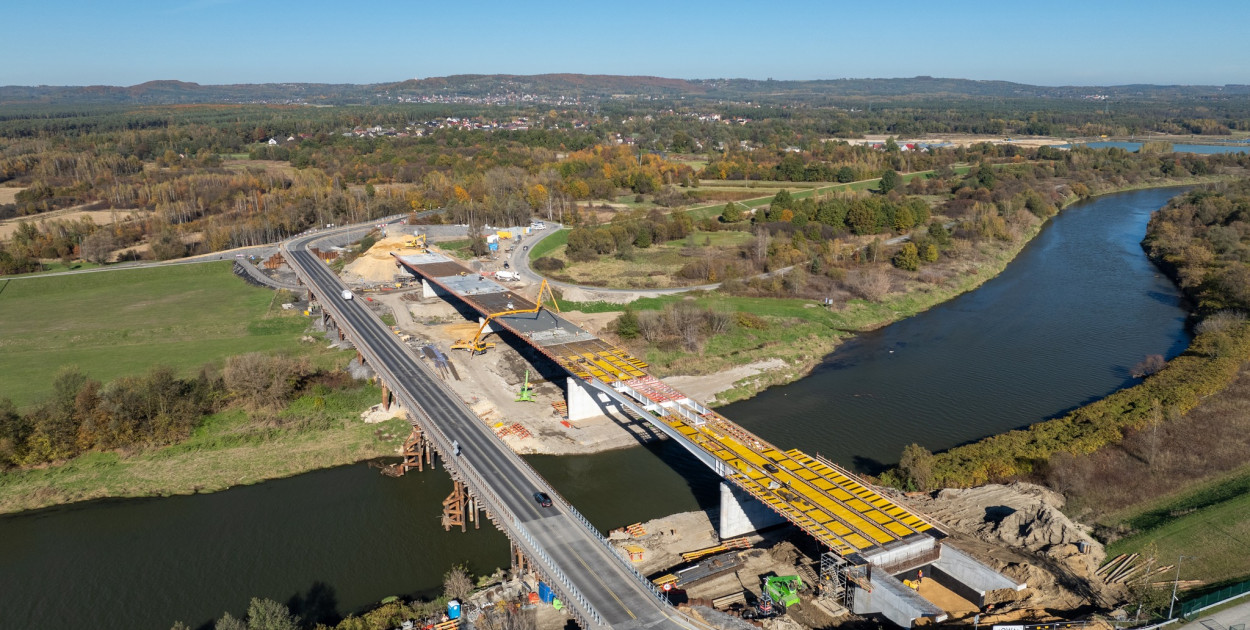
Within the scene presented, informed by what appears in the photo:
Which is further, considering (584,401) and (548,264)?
(548,264)

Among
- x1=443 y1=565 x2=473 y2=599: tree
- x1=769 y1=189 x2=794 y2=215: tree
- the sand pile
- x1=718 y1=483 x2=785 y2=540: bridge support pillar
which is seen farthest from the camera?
x1=769 y1=189 x2=794 y2=215: tree

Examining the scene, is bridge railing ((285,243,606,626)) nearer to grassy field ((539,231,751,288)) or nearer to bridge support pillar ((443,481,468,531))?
bridge support pillar ((443,481,468,531))

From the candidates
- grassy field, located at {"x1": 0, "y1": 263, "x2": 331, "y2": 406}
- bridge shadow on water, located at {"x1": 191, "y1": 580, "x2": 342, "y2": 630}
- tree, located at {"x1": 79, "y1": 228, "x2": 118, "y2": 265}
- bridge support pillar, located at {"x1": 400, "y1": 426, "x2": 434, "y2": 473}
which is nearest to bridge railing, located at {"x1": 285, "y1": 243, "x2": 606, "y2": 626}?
bridge support pillar, located at {"x1": 400, "y1": 426, "x2": 434, "y2": 473}

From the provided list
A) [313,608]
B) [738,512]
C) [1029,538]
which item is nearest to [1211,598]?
[1029,538]

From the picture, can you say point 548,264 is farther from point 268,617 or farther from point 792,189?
point 792,189

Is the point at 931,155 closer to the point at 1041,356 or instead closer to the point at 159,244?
the point at 1041,356

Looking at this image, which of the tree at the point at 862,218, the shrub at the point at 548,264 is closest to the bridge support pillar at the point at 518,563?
the shrub at the point at 548,264

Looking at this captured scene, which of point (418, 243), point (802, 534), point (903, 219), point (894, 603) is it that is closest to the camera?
point (894, 603)
